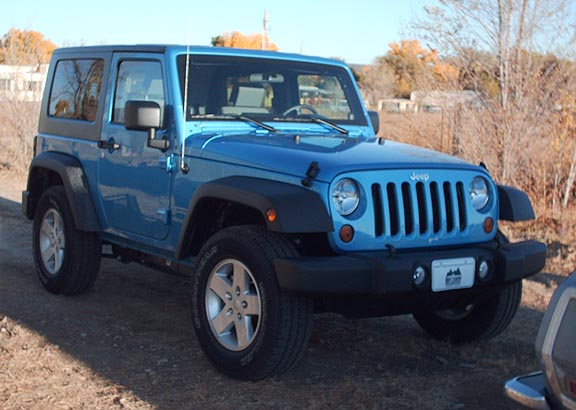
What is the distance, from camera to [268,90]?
20.0 ft

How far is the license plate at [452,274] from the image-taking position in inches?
184

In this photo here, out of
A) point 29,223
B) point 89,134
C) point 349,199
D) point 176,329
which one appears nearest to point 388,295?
point 349,199

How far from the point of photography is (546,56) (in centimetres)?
1116

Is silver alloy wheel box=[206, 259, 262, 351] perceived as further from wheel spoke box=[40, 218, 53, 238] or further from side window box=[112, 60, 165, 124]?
wheel spoke box=[40, 218, 53, 238]

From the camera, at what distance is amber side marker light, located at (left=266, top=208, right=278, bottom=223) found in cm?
448

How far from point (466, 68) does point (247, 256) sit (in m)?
7.83

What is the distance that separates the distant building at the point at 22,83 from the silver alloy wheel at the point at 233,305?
1129 centimetres

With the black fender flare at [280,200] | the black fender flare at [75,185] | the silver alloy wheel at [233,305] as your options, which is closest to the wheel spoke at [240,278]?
the silver alloy wheel at [233,305]

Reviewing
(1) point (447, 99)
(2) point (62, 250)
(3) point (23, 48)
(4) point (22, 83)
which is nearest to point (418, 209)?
(2) point (62, 250)

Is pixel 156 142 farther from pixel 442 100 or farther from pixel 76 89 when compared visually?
pixel 442 100

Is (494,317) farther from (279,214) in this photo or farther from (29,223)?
(29,223)

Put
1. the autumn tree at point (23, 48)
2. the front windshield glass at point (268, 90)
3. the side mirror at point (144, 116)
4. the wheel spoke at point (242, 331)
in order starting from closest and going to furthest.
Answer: the wheel spoke at point (242, 331) → the side mirror at point (144, 116) → the front windshield glass at point (268, 90) → the autumn tree at point (23, 48)

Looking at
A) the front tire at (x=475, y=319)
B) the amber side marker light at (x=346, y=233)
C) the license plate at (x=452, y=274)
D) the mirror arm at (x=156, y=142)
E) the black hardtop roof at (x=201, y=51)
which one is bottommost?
the front tire at (x=475, y=319)

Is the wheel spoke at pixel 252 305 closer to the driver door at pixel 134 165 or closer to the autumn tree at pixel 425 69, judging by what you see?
the driver door at pixel 134 165
